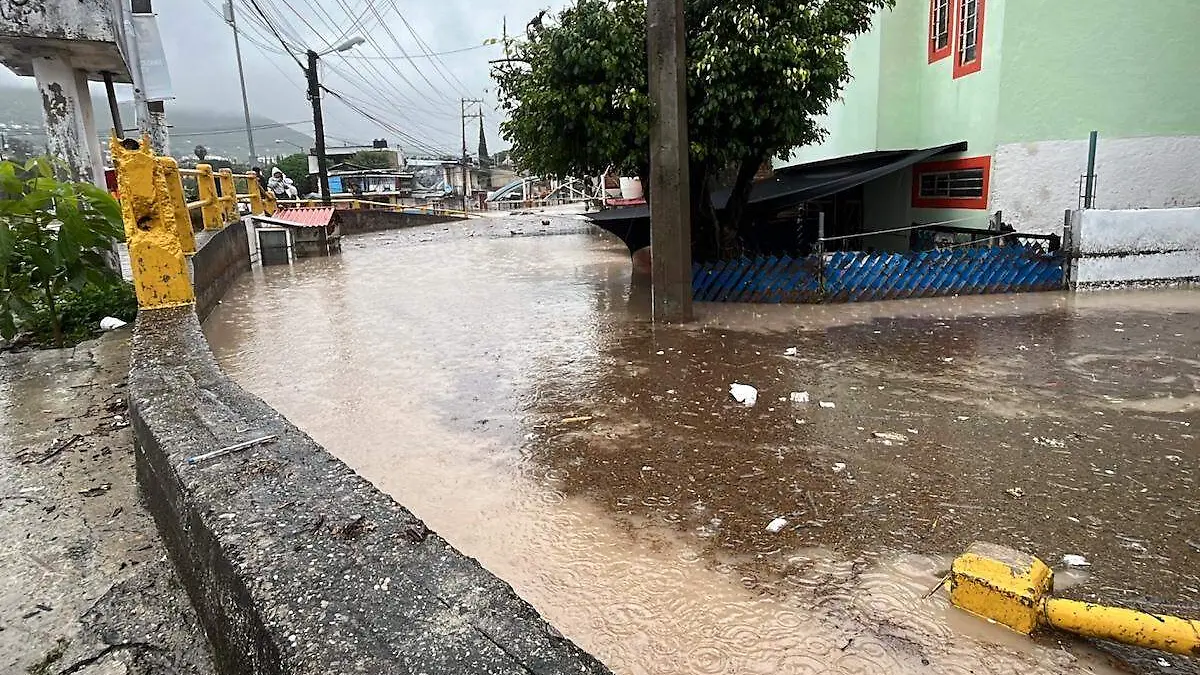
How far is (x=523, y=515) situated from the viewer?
403cm

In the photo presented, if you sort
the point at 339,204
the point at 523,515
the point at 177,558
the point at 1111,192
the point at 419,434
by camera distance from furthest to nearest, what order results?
the point at 339,204 < the point at 1111,192 < the point at 419,434 < the point at 523,515 < the point at 177,558

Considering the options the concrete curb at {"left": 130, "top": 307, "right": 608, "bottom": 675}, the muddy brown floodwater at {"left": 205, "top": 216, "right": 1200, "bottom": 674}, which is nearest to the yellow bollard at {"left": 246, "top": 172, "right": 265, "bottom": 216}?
the muddy brown floodwater at {"left": 205, "top": 216, "right": 1200, "bottom": 674}

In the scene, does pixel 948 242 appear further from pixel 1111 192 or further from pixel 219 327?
pixel 219 327

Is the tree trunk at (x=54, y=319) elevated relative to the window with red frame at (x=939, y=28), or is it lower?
lower

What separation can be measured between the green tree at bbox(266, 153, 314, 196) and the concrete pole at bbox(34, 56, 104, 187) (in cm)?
3478

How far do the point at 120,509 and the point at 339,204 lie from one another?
27.1 metres

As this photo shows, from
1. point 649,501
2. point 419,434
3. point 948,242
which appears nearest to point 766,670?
point 649,501

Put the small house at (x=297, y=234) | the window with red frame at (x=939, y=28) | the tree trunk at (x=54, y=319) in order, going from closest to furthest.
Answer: the tree trunk at (x=54, y=319)
the window with red frame at (x=939, y=28)
the small house at (x=297, y=234)

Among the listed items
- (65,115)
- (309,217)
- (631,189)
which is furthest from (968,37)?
(631,189)

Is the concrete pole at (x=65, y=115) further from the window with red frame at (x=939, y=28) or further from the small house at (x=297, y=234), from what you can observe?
the window with red frame at (x=939, y=28)

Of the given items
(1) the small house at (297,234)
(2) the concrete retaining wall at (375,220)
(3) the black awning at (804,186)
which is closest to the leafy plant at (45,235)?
(3) the black awning at (804,186)

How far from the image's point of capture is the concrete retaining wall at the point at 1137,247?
10.2 metres

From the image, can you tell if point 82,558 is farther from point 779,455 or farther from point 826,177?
point 826,177

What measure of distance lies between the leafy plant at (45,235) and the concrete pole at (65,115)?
3298mm
